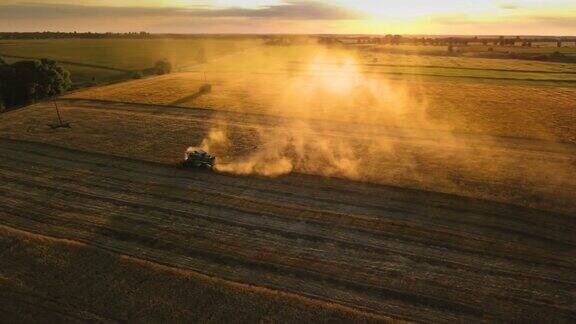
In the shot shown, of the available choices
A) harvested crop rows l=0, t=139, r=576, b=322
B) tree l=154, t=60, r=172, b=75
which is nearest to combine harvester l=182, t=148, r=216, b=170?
harvested crop rows l=0, t=139, r=576, b=322

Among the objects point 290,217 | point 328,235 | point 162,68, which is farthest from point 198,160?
point 162,68

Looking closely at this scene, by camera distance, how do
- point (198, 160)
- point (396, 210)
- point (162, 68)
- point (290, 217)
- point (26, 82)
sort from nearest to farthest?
point (290, 217) < point (396, 210) < point (198, 160) < point (26, 82) < point (162, 68)

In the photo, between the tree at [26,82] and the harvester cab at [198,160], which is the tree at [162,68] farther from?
the harvester cab at [198,160]

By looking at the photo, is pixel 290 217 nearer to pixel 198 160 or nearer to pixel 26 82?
pixel 198 160

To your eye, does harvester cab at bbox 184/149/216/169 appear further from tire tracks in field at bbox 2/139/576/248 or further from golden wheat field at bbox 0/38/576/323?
tire tracks in field at bbox 2/139/576/248

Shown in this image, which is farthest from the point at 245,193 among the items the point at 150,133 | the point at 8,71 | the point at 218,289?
the point at 8,71

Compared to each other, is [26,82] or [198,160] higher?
[26,82]
